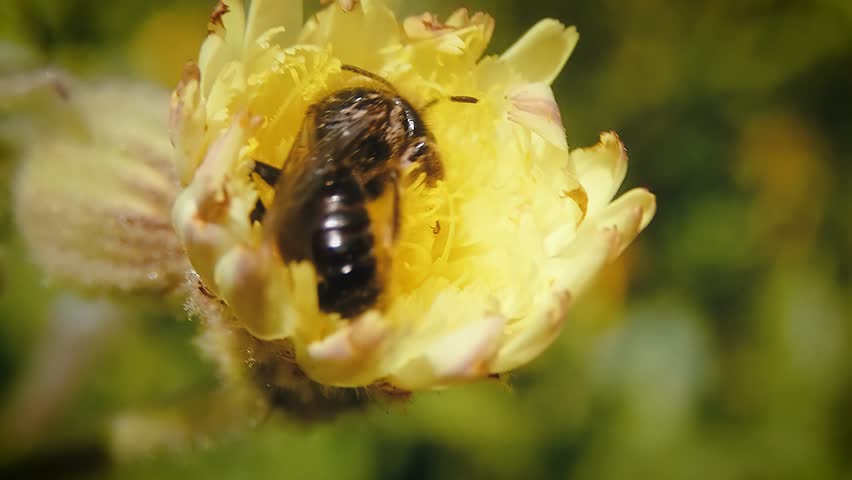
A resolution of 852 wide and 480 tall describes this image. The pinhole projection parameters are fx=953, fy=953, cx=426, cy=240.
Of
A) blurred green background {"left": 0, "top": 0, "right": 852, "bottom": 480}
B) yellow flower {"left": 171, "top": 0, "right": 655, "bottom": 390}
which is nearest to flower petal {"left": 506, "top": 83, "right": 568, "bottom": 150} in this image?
yellow flower {"left": 171, "top": 0, "right": 655, "bottom": 390}

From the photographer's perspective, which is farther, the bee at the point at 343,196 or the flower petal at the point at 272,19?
the flower petal at the point at 272,19

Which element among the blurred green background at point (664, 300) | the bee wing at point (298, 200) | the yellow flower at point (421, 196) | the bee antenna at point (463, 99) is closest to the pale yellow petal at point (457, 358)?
the yellow flower at point (421, 196)

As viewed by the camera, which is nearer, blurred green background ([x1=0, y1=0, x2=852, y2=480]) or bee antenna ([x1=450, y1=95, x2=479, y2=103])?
bee antenna ([x1=450, y1=95, x2=479, y2=103])

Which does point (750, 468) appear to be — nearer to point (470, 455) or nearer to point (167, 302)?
point (470, 455)

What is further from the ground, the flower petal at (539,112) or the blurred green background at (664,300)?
the flower petal at (539,112)

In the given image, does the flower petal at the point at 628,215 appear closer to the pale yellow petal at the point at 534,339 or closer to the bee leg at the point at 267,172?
the pale yellow petal at the point at 534,339

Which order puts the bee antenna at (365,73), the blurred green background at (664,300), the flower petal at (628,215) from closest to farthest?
the flower petal at (628,215)
the bee antenna at (365,73)
the blurred green background at (664,300)

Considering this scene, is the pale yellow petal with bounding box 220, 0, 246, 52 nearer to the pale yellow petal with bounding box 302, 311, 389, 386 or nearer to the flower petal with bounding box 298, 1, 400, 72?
the flower petal with bounding box 298, 1, 400, 72
